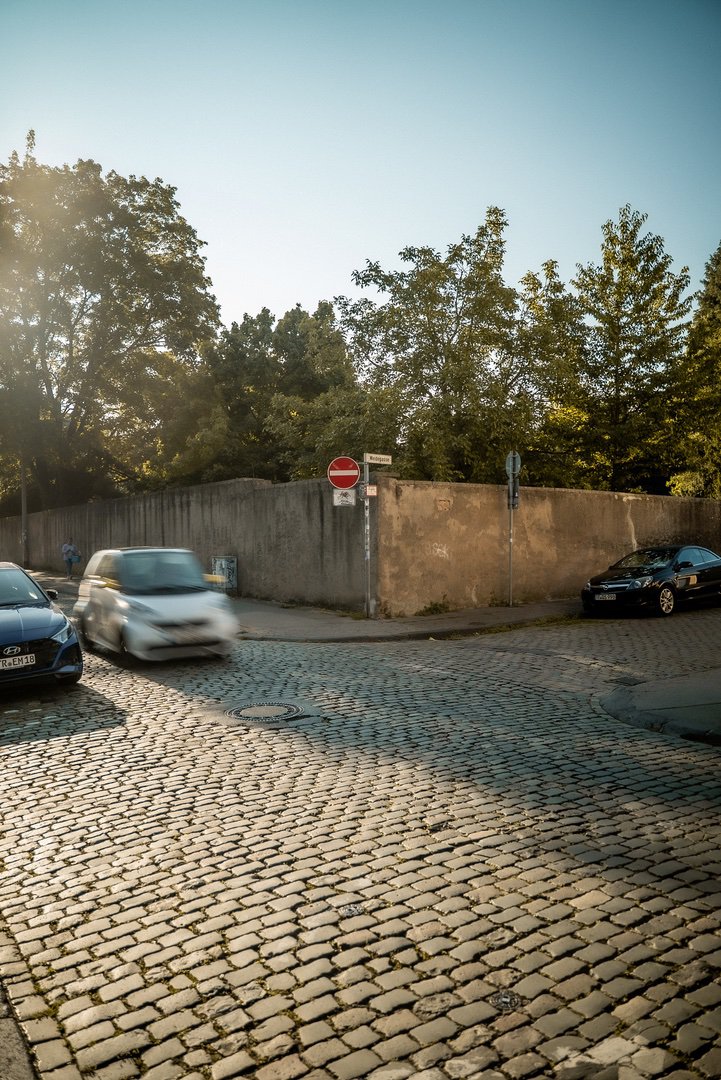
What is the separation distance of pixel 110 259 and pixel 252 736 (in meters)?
30.9

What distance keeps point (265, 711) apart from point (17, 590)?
3.98 m

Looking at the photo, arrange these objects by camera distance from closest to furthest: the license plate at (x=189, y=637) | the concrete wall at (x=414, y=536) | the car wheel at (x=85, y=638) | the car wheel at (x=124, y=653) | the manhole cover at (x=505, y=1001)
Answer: the manhole cover at (x=505, y=1001)
the license plate at (x=189, y=637)
the car wheel at (x=124, y=653)
the car wheel at (x=85, y=638)
the concrete wall at (x=414, y=536)

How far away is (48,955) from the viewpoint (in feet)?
11.0

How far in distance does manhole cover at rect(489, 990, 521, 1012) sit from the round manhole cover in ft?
15.4

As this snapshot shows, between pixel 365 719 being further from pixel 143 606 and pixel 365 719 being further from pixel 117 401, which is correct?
pixel 117 401

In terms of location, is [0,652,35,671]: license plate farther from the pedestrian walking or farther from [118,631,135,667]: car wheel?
the pedestrian walking

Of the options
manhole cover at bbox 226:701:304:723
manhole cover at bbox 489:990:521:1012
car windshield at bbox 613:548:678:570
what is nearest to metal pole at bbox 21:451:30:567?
car windshield at bbox 613:548:678:570

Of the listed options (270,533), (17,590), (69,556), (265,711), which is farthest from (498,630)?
(69,556)

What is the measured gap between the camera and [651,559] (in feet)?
56.6

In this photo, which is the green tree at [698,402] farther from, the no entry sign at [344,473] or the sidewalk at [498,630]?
the no entry sign at [344,473]

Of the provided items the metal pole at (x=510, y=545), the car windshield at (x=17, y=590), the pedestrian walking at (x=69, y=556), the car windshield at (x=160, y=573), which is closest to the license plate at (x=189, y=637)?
the car windshield at (x=160, y=573)

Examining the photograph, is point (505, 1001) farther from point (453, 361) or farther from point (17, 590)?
point (453, 361)

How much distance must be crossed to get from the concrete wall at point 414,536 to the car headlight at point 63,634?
7565mm

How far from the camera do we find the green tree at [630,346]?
923 inches
